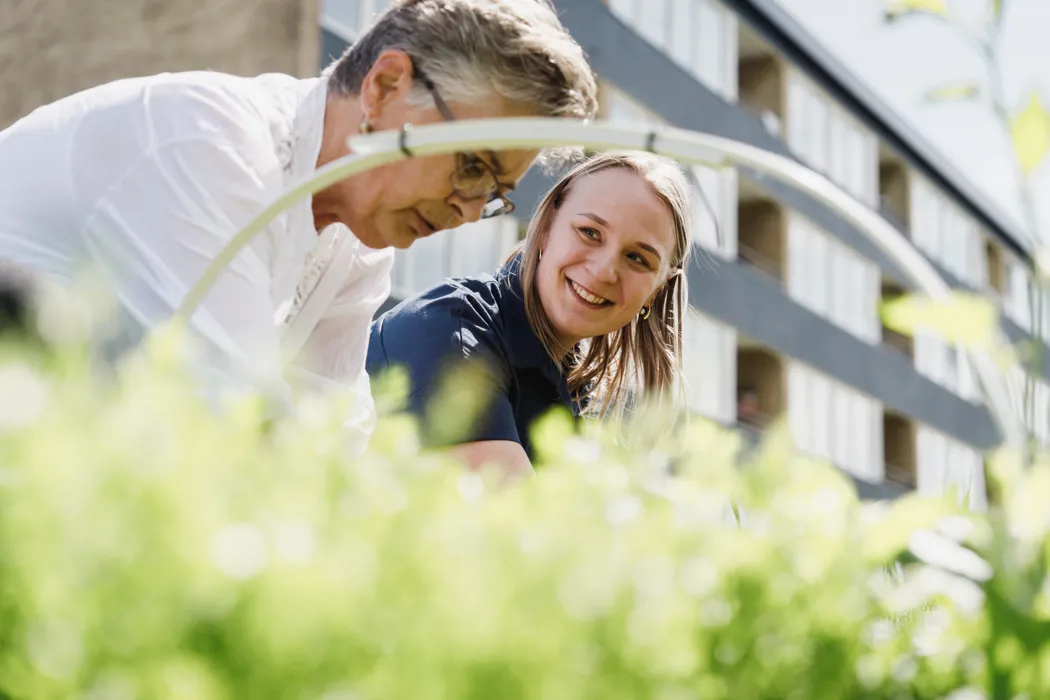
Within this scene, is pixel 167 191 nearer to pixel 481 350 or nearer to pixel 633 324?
pixel 481 350

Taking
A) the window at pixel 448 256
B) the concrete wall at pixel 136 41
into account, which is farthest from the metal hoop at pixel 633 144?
the window at pixel 448 256

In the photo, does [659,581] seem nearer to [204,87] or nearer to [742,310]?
[204,87]

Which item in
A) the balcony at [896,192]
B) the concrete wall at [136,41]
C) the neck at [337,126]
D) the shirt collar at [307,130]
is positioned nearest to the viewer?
the shirt collar at [307,130]

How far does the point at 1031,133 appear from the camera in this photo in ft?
1.64

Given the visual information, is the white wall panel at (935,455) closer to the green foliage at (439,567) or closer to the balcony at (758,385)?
the balcony at (758,385)

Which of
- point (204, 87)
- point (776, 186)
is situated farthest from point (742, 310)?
point (204, 87)

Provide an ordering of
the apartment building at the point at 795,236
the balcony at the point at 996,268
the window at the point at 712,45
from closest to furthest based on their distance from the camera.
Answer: the apartment building at the point at 795,236 < the window at the point at 712,45 < the balcony at the point at 996,268

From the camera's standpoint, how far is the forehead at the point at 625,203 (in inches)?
97.5

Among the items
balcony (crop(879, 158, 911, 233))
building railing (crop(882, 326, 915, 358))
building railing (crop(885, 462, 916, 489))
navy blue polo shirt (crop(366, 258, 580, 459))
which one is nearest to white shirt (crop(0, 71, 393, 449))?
navy blue polo shirt (crop(366, 258, 580, 459))

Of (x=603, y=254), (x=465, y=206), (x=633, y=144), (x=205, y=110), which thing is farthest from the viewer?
(x=603, y=254)

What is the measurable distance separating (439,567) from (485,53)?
1401 mm

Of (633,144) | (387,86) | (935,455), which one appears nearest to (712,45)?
(935,455)

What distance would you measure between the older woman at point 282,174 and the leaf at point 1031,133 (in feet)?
2.20

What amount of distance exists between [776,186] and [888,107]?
4420mm
